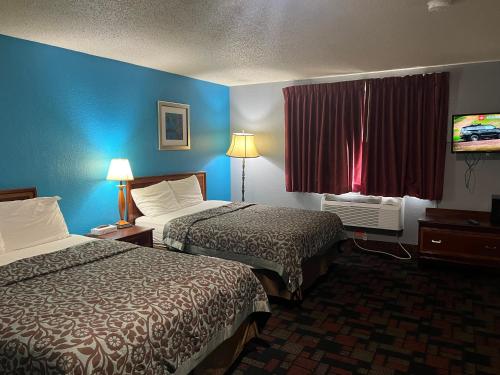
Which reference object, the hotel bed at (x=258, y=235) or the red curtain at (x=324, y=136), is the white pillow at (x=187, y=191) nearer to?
the hotel bed at (x=258, y=235)

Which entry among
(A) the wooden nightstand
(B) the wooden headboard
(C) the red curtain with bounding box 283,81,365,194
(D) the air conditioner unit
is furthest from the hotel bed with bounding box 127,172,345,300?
(C) the red curtain with bounding box 283,81,365,194

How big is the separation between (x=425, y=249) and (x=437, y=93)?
1.81 m

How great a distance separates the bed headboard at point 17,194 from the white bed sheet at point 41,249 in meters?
0.52

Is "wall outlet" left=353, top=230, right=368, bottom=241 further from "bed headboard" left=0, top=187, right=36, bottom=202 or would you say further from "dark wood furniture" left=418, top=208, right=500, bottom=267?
"bed headboard" left=0, top=187, right=36, bottom=202

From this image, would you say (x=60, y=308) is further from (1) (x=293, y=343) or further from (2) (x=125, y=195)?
(2) (x=125, y=195)

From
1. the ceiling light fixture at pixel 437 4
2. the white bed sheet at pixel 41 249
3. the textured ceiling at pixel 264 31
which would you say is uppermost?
the textured ceiling at pixel 264 31

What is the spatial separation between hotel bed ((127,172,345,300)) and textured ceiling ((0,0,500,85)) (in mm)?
1626

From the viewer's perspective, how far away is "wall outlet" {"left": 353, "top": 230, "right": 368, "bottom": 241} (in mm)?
4804

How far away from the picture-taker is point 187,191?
4562 mm

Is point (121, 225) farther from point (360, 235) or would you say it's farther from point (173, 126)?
point (360, 235)

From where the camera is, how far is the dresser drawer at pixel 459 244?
3.68 meters

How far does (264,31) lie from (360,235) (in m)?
3.10

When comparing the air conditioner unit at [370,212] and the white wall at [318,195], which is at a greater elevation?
the white wall at [318,195]

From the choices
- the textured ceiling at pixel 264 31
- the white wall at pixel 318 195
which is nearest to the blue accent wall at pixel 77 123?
the textured ceiling at pixel 264 31
